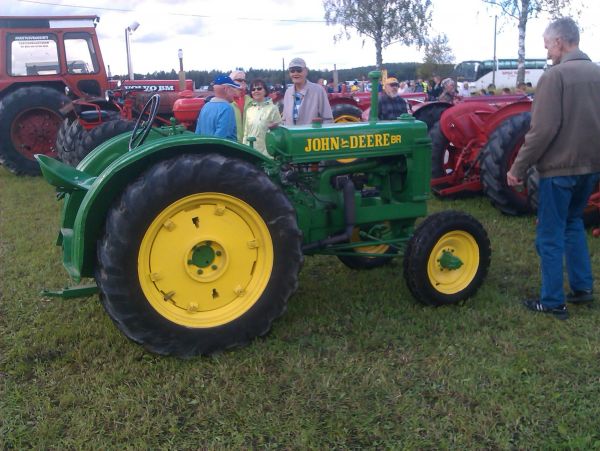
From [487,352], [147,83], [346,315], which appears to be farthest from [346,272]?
[147,83]

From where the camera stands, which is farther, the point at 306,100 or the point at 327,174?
the point at 306,100

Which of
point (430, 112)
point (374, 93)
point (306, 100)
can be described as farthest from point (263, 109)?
point (430, 112)

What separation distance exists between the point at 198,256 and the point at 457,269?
1.66 metres

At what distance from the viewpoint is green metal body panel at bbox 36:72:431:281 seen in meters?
3.30

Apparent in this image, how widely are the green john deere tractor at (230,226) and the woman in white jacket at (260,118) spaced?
1.65m

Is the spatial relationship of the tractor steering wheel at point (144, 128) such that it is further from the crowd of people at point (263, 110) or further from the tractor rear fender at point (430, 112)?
the tractor rear fender at point (430, 112)

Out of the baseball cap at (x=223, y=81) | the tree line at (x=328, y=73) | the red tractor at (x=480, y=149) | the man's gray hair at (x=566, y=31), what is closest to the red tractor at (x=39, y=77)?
the baseball cap at (x=223, y=81)

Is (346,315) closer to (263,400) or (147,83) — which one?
(263,400)

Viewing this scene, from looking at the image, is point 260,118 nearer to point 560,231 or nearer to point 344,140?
point 344,140

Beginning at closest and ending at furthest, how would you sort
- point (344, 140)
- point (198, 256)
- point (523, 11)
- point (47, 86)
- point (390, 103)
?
point (198, 256) < point (344, 140) < point (390, 103) < point (47, 86) < point (523, 11)

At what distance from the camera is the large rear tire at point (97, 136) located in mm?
7973

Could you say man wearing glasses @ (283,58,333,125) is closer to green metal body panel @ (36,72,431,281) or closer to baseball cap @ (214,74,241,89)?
baseball cap @ (214,74,241,89)

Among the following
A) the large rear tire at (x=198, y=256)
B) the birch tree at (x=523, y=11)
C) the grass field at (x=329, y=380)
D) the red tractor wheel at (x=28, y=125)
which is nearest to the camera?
the grass field at (x=329, y=380)

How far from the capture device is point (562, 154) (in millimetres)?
3572
